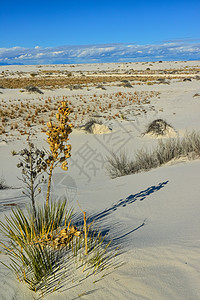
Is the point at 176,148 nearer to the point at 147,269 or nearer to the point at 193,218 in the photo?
the point at 193,218

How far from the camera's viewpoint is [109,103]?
1980 cm

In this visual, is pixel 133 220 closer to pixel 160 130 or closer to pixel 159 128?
pixel 160 130

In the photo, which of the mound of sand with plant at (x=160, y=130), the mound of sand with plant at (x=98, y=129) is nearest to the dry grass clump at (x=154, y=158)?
the mound of sand with plant at (x=160, y=130)

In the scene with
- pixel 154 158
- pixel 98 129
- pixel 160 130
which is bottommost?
pixel 154 158

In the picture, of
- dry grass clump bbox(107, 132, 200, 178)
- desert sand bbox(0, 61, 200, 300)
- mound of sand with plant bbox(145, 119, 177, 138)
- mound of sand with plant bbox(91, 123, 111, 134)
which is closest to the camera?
desert sand bbox(0, 61, 200, 300)

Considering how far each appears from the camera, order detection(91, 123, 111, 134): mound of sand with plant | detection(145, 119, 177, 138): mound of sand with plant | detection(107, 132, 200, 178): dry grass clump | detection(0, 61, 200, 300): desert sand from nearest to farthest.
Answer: detection(0, 61, 200, 300): desert sand, detection(107, 132, 200, 178): dry grass clump, detection(145, 119, 177, 138): mound of sand with plant, detection(91, 123, 111, 134): mound of sand with plant

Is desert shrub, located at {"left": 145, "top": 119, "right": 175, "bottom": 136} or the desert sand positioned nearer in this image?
the desert sand

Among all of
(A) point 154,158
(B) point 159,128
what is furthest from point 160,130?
(A) point 154,158

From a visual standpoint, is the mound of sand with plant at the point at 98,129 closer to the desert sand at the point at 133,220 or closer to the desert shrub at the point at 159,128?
the desert sand at the point at 133,220

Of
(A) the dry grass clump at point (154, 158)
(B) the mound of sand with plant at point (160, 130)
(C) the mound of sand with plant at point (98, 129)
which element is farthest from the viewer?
(C) the mound of sand with plant at point (98, 129)

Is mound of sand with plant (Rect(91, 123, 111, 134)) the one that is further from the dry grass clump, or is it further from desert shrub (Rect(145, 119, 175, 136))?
the dry grass clump

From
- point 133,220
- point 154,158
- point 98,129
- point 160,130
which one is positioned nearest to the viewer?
point 133,220

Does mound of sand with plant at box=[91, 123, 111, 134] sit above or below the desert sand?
above

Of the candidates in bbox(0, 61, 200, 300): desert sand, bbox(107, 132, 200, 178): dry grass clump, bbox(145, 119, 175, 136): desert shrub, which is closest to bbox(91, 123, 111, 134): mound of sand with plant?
bbox(0, 61, 200, 300): desert sand
